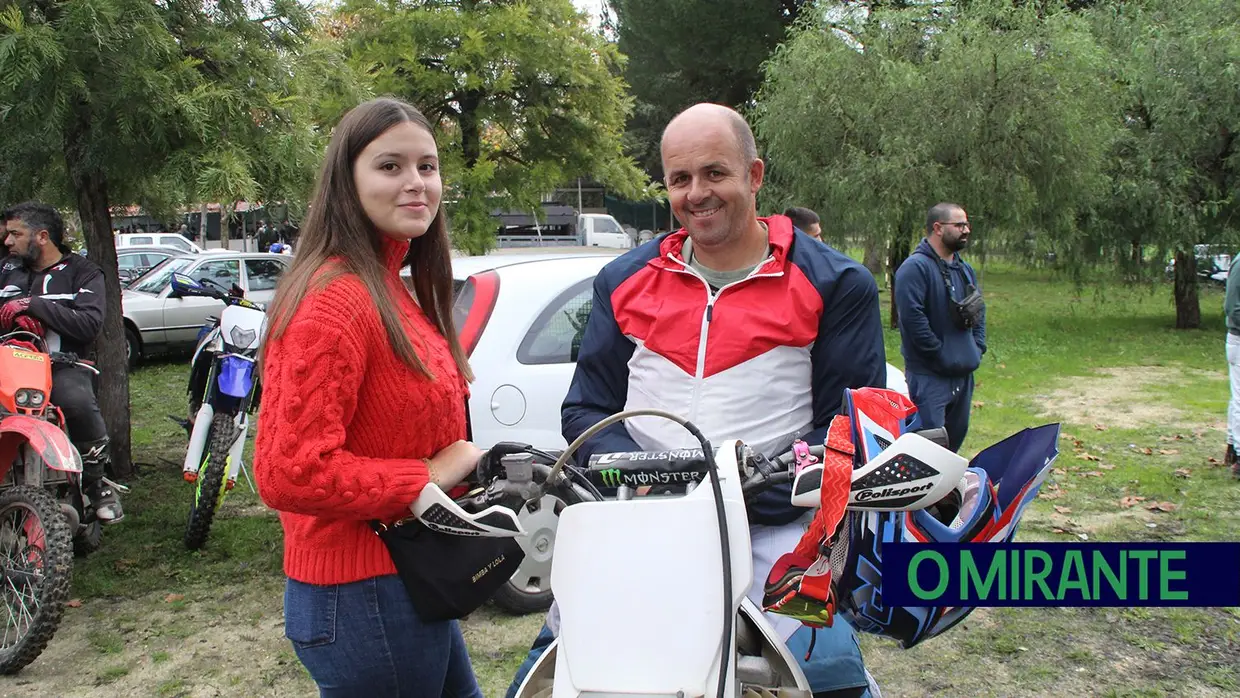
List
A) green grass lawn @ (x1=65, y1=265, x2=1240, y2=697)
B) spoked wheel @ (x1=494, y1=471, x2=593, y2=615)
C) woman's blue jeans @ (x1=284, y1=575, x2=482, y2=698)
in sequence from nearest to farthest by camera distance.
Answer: woman's blue jeans @ (x1=284, y1=575, x2=482, y2=698) → green grass lawn @ (x1=65, y1=265, x2=1240, y2=697) → spoked wheel @ (x1=494, y1=471, x2=593, y2=615)

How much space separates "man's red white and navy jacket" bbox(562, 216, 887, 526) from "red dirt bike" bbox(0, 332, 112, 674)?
2827 millimetres

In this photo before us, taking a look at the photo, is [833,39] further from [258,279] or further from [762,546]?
[762,546]

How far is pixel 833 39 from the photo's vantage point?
15.6 meters

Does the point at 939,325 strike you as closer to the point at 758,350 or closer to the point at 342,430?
the point at 758,350

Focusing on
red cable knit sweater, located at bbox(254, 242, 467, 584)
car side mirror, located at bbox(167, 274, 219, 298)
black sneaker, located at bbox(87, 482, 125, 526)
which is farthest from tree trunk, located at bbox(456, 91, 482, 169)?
→ red cable knit sweater, located at bbox(254, 242, 467, 584)

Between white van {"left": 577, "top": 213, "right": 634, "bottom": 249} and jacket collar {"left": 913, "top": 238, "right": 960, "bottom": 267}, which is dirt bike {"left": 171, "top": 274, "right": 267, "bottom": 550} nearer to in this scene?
jacket collar {"left": 913, "top": 238, "right": 960, "bottom": 267}

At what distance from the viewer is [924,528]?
69.2 inches

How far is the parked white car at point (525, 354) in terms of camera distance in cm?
443

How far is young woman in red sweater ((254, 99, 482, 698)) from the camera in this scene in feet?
5.92

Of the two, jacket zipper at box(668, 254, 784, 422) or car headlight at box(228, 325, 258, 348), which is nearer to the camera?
jacket zipper at box(668, 254, 784, 422)

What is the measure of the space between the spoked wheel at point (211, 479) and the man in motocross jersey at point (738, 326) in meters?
3.44

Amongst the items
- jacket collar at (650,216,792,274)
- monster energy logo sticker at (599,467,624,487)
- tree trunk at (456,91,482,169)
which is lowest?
monster energy logo sticker at (599,467,624,487)

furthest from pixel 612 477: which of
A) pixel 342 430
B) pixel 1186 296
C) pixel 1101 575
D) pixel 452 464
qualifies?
pixel 1186 296

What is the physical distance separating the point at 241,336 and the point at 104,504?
44.7 inches
